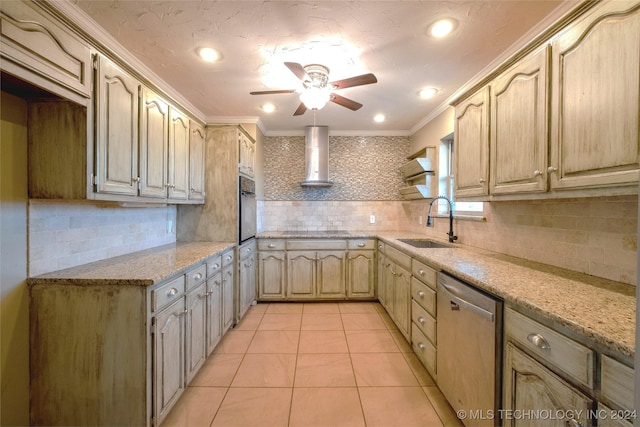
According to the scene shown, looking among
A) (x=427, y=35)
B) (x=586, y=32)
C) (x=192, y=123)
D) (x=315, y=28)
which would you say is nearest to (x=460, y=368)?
(x=586, y=32)

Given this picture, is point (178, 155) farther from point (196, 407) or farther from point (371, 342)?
point (371, 342)

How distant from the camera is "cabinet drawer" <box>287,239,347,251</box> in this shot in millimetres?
3377

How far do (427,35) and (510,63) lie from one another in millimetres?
539

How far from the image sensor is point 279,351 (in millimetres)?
2301

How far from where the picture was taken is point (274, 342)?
245 cm

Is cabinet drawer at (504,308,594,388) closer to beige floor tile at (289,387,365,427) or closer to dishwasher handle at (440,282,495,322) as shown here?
dishwasher handle at (440,282,495,322)

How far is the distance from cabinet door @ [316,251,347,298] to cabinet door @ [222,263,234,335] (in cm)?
115

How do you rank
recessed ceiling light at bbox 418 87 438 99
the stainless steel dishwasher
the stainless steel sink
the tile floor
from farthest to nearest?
the stainless steel sink
recessed ceiling light at bbox 418 87 438 99
the tile floor
the stainless steel dishwasher

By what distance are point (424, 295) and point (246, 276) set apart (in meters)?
1.98

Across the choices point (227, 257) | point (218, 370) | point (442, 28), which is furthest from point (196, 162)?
point (442, 28)

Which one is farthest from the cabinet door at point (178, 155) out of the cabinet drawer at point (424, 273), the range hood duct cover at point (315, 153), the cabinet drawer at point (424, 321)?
the cabinet drawer at point (424, 321)

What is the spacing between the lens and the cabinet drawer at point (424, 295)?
1.84m

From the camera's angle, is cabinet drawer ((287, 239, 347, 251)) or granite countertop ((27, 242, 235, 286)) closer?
granite countertop ((27, 242, 235, 286))

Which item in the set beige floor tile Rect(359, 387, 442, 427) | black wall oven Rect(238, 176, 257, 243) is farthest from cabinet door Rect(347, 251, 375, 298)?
beige floor tile Rect(359, 387, 442, 427)
